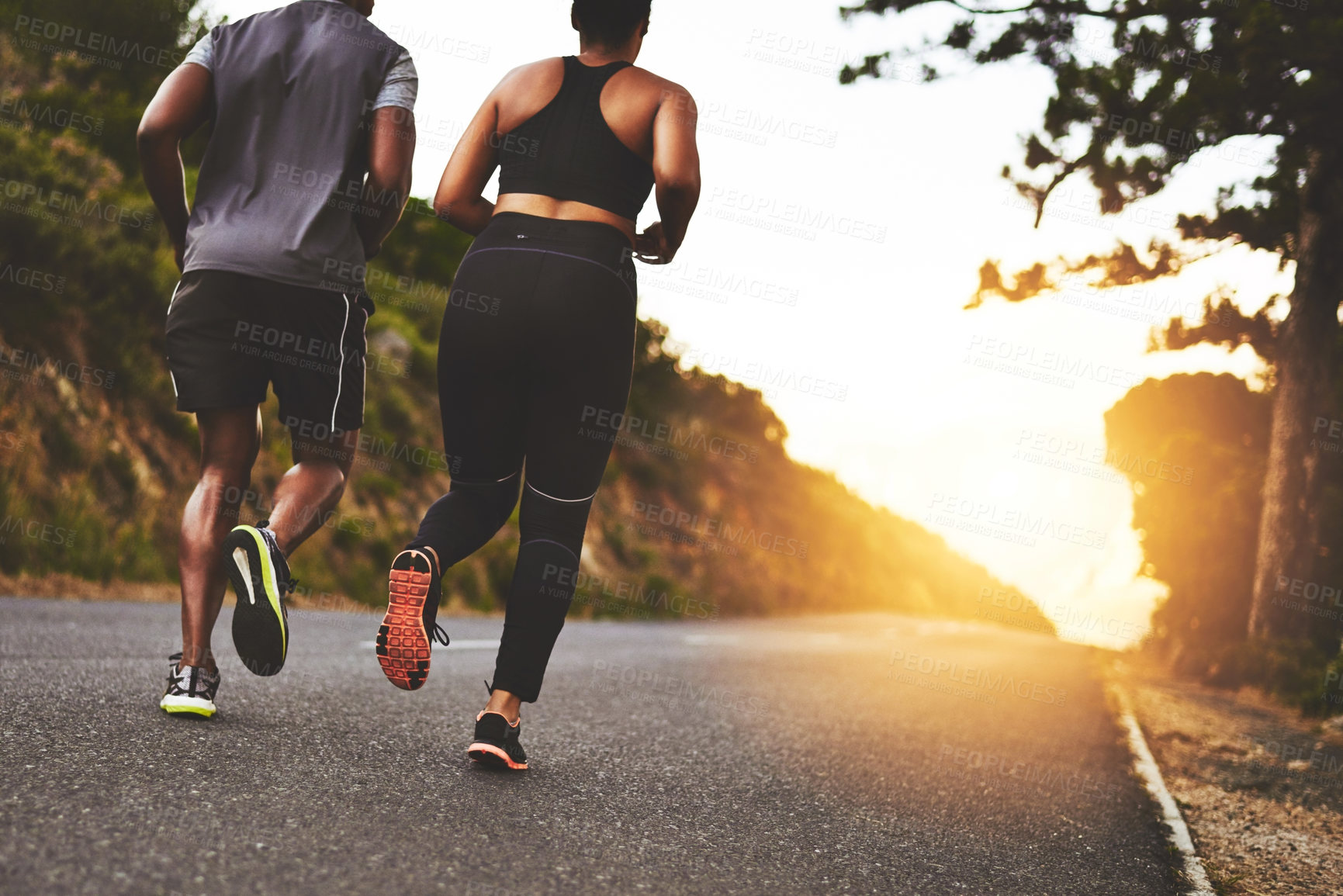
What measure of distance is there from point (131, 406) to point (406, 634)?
8.44 meters

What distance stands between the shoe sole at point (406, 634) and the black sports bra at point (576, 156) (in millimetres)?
1037

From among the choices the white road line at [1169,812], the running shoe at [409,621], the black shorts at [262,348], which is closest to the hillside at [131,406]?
the running shoe at [409,621]

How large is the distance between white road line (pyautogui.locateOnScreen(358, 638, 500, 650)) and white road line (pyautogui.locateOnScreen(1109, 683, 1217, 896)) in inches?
147

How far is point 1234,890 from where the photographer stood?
113 inches

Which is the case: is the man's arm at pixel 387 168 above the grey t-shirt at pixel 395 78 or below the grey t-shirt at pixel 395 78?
below

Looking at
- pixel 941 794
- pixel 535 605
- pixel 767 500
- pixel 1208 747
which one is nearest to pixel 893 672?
pixel 1208 747

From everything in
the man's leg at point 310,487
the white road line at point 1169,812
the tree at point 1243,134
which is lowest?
the white road line at point 1169,812

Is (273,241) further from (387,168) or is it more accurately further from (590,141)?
(590,141)

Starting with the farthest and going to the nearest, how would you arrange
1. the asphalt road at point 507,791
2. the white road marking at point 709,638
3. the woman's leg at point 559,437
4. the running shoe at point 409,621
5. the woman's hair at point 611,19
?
the white road marking at point 709,638
the woman's hair at point 611,19
the woman's leg at point 559,437
the running shoe at point 409,621
the asphalt road at point 507,791

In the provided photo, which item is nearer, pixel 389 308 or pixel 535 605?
pixel 535 605

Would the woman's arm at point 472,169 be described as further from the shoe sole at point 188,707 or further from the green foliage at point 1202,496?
the green foliage at point 1202,496

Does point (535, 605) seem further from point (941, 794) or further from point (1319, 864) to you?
point (1319, 864)

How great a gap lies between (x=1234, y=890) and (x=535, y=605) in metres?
2.10

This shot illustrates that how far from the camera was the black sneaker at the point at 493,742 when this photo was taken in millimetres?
2641
